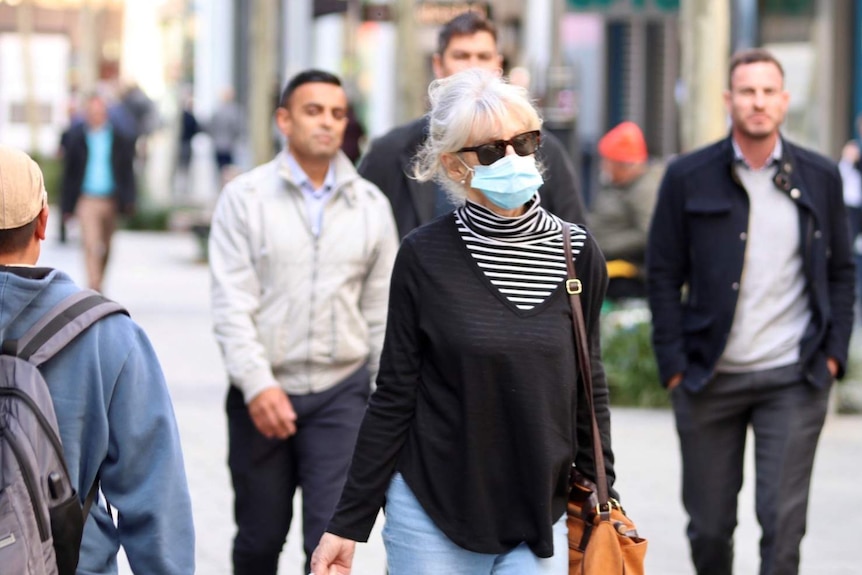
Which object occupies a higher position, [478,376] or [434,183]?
[434,183]

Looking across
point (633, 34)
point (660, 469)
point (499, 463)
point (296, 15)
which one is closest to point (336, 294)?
point (499, 463)

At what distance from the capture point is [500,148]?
3.65 metres

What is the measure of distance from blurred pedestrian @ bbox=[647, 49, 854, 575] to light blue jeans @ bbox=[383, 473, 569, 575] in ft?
6.55

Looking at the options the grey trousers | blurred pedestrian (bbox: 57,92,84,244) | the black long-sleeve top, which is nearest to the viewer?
the black long-sleeve top

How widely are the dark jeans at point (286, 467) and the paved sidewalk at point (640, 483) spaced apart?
1.29m

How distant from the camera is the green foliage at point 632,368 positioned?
10461mm

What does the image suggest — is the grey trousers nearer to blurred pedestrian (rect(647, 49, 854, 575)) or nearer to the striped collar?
blurred pedestrian (rect(647, 49, 854, 575))

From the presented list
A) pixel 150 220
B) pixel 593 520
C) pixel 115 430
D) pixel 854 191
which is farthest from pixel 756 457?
pixel 150 220

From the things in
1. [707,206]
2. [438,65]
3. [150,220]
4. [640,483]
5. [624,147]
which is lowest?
[150,220]

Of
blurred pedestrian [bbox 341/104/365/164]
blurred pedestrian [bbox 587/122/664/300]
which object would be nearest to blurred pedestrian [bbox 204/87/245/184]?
blurred pedestrian [bbox 341/104/365/164]

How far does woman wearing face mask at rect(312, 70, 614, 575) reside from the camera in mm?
3592

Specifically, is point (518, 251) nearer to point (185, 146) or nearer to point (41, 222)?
point (41, 222)

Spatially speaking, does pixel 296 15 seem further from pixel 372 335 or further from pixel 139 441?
pixel 139 441

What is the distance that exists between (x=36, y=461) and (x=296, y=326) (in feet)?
7.66
